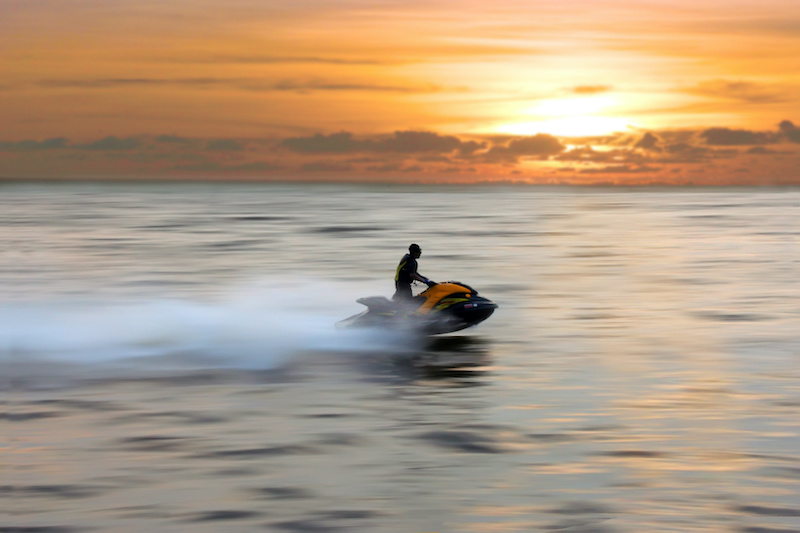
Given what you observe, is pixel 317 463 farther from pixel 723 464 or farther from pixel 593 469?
pixel 723 464

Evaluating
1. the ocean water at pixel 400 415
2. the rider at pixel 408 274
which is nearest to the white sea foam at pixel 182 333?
the ocean water at pixel 400 415

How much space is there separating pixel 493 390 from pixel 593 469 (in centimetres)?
403

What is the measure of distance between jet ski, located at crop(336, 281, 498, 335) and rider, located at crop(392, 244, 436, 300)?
0.18m

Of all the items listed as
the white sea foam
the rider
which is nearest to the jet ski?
the rider

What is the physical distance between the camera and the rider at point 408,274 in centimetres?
1814

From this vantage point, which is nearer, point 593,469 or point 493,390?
point 593,469

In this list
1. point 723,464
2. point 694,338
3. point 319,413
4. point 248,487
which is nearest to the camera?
point 248,487

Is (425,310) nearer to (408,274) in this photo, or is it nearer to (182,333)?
(408,274)

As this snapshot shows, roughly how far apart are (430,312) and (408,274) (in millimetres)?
1006

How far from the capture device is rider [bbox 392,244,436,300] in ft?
59.5

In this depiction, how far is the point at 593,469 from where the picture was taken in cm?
1124

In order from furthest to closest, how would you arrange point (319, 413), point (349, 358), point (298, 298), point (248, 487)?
point (298, 298) < point (349, 358) < point (319, 413) < point (248, 487)

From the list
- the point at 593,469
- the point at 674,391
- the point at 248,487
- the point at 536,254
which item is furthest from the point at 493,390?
the point at 536,254

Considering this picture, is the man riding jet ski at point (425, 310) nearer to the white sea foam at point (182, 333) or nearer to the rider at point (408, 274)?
the rider at point (408, 274)
